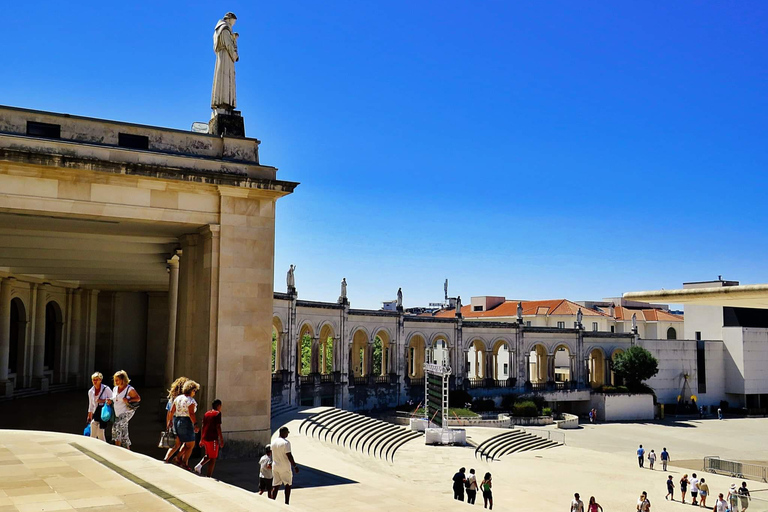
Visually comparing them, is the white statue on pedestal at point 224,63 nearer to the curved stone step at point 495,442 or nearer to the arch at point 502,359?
the curved stone step at point 495,442

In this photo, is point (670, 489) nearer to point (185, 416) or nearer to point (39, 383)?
point (185, 416)

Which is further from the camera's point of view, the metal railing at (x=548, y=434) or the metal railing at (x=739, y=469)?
the metal railing at (x=548, y=434)

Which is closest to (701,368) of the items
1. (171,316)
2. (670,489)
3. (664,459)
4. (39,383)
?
(664,459)

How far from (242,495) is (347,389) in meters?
44.1

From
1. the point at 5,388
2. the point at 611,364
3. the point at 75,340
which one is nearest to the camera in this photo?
the point at 5,388

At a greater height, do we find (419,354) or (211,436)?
(211,436)

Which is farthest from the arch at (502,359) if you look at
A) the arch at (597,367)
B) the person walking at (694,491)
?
the person walking at (694,491)

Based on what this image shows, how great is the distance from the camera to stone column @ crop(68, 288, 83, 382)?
32.7m

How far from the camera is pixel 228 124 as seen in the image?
56.6 feet

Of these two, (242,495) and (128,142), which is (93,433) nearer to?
(242,495)

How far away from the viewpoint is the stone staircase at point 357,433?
2686cm

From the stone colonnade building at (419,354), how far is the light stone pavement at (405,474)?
27.9ft

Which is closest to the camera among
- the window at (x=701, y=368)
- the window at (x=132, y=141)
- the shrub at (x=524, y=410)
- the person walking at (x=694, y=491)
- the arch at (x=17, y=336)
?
the window at (x=132, y=141)

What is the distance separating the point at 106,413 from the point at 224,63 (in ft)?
31.4
